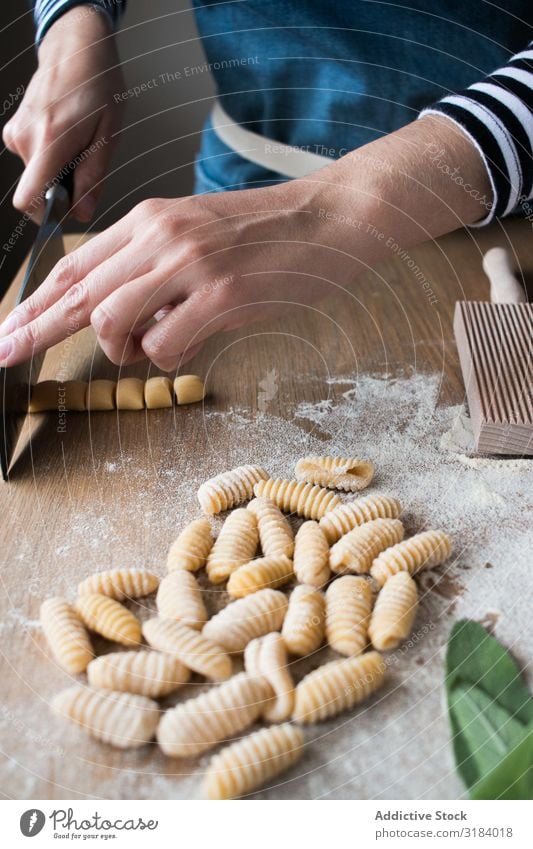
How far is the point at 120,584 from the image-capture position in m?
0.59

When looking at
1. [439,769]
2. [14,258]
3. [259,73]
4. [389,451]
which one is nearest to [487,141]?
[389,451]

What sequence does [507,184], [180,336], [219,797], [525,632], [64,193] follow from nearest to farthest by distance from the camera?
[219,797]
[525,632]
[180,336]
[507,184]
[64,193]

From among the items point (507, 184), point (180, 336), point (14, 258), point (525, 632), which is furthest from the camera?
point (14, 258)

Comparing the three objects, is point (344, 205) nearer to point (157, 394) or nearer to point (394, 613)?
point (157, 394)

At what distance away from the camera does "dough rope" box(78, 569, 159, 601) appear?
0.59 metres

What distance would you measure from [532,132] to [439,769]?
665 mm

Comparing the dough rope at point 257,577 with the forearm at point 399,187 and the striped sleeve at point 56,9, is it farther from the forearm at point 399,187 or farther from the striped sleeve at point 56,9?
the striped sleeve at point 56,9

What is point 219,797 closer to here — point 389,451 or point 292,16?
point 389,451

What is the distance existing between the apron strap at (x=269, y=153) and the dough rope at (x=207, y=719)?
2.81ft

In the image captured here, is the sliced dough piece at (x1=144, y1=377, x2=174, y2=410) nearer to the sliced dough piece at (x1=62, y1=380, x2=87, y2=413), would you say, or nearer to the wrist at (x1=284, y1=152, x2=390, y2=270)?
the sliced dough piece at (x1=62, y1=380, x2=87, y2=413)

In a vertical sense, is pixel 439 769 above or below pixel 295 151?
below

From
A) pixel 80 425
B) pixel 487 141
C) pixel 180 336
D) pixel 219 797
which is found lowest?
pixel 219 797

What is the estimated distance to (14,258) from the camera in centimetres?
132

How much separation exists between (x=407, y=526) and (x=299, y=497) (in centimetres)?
10
